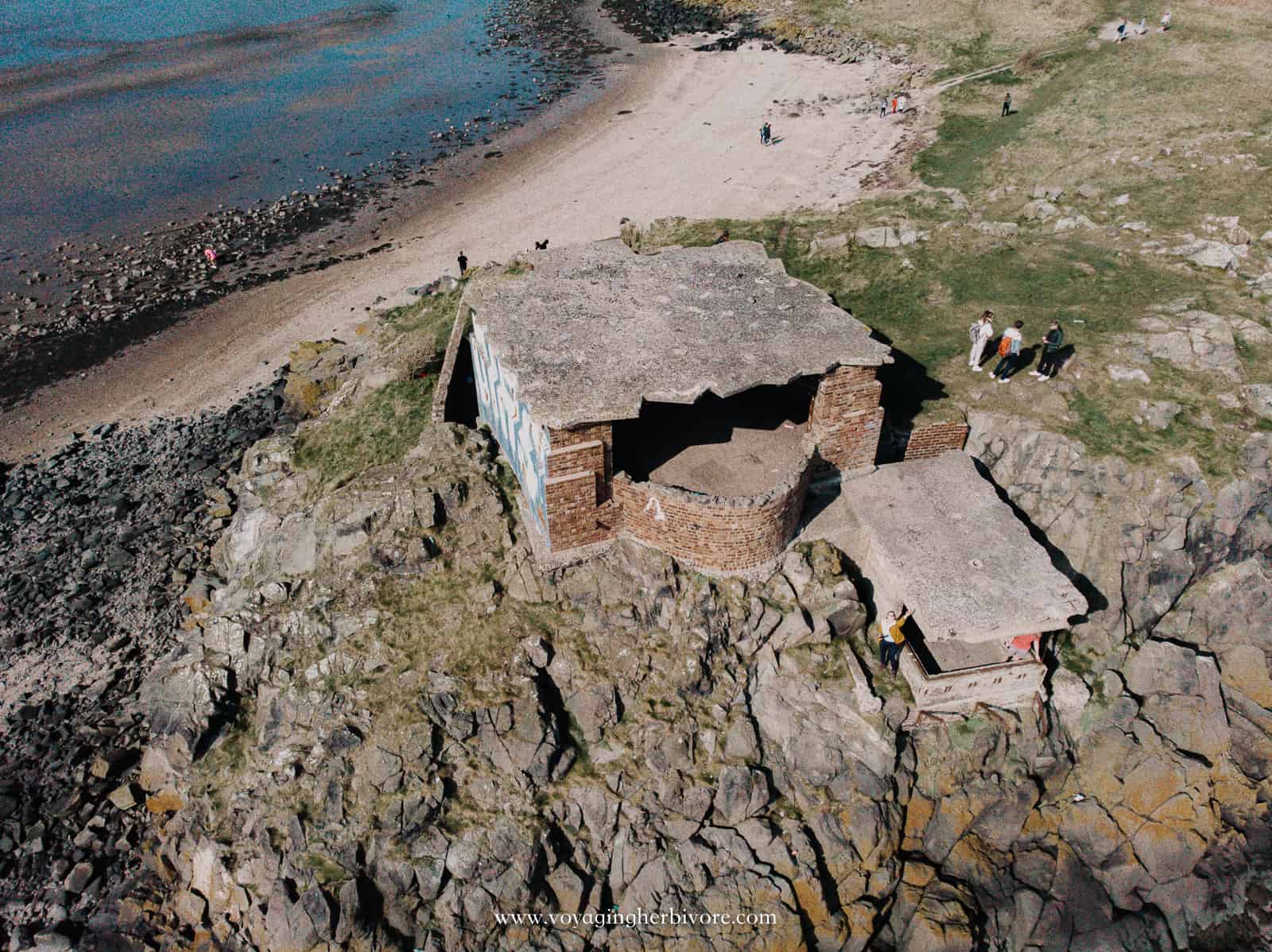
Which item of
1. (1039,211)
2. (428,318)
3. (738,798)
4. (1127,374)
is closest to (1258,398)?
(1127,374)

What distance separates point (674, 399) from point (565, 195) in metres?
34.5

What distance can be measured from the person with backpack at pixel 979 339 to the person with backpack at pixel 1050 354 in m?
1.44

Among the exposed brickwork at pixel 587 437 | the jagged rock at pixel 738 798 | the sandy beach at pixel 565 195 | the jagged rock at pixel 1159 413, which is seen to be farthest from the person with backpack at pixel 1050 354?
the sandy beach at pixel 565 195

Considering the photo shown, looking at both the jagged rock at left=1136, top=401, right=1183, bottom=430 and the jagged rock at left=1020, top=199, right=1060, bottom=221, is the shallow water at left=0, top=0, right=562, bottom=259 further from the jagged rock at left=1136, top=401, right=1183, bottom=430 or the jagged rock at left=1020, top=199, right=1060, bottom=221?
the jagged rock at left=1136, top=401, right=1183, bottom=430

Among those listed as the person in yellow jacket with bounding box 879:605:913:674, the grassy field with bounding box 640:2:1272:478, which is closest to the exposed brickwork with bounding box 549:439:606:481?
the person in yellow jacket with bounding box 879:605:913:674

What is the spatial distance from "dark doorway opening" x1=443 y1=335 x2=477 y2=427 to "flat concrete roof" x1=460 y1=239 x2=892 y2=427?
2.75 meters

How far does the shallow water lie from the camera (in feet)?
174

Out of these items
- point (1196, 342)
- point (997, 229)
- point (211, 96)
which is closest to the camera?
point (1196, 342)

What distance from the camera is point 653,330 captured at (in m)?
19.4

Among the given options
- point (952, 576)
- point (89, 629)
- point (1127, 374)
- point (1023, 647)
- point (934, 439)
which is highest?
point (1127, 374)

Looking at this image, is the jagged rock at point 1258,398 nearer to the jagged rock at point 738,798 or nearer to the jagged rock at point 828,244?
the jagged rock at point 828,244

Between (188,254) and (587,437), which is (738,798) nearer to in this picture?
(587,437)

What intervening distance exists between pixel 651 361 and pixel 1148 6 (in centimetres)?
5598

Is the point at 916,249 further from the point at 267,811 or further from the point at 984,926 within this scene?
the point at 267,811
